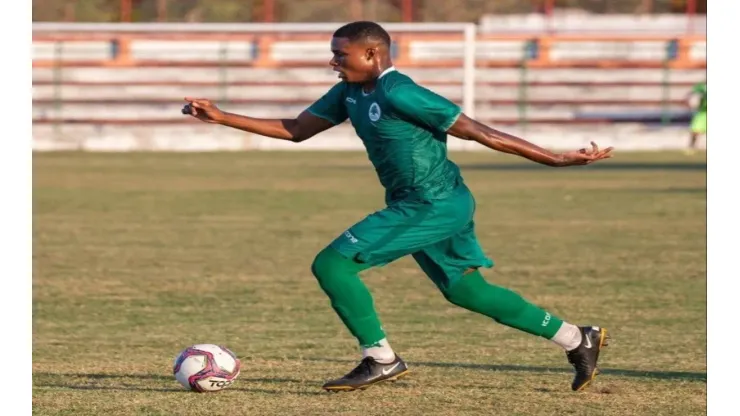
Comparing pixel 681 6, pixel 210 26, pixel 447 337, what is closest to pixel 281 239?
pixel 447 337

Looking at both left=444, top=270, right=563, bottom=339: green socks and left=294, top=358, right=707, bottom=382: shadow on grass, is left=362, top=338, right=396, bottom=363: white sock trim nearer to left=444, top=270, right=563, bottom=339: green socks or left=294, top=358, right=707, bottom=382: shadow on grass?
left=444, top=270, right=563, bottom=339: green socks

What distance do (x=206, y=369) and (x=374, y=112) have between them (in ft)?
4.82

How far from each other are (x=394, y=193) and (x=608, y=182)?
55.8 ft

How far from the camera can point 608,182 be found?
24.6 metres

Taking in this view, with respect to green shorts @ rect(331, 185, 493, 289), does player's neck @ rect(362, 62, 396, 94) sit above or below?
above

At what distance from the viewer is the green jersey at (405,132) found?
298 inches

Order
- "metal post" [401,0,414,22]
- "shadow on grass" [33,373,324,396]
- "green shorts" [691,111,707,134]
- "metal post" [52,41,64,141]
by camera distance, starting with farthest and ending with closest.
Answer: "metal post" [401,0,414,22] → "metal post" [52,41,64,141] → "green shorts" [691,111,707,134] → "shadow on grass" [33,373,324,396]

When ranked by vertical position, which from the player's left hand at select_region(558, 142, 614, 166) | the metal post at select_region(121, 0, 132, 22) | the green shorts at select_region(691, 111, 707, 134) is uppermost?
the metal post at select_region(121, 0, 132, 22)

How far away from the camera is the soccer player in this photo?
7680 mm

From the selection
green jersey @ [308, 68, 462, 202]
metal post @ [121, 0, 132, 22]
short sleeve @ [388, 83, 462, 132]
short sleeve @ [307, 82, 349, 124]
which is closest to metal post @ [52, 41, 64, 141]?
metal post @ [121, 0, 132, 22]

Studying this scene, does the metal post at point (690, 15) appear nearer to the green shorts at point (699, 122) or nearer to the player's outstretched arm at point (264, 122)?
the green shorts at point (699, 122)

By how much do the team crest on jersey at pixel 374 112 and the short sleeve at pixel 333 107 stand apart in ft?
1.10
